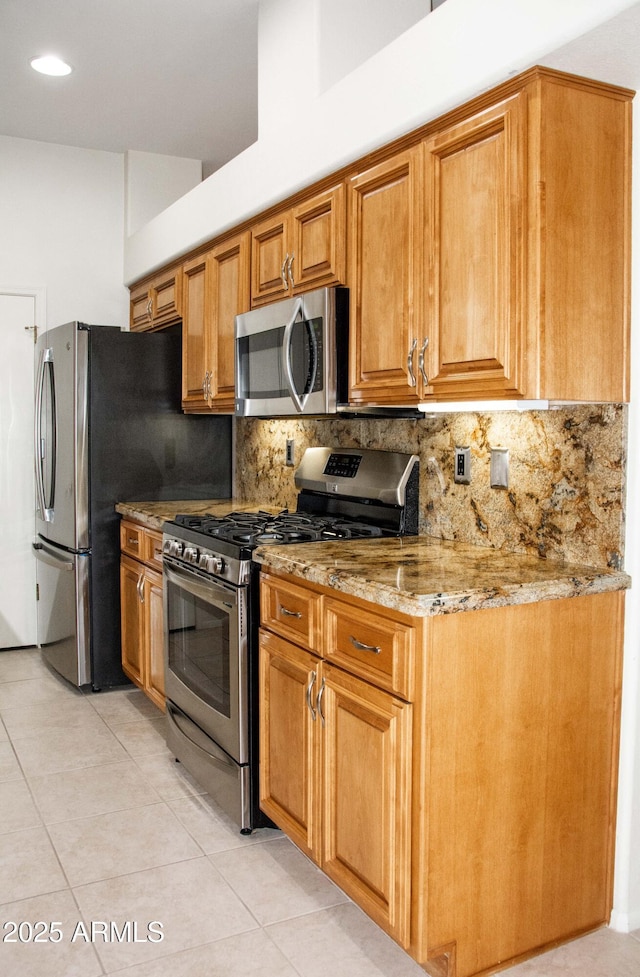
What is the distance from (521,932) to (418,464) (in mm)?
1429

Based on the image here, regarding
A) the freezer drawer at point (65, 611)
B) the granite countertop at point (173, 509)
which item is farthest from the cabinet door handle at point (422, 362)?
the freezer drawer at point (65, 611)

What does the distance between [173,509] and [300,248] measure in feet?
4.36

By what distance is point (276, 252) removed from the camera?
3.02 m

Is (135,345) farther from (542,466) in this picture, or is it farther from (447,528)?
(542,466)

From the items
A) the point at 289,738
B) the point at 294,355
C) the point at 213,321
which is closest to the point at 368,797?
the point at 289,738

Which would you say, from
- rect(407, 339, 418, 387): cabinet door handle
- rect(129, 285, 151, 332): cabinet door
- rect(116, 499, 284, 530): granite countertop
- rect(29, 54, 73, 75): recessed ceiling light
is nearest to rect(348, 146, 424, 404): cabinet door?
rect(407, 339, 418, 387): cabinet door handle

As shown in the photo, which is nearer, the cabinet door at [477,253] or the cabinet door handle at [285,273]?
the cabinet door at [477,253]

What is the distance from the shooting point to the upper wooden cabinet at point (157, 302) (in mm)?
3969

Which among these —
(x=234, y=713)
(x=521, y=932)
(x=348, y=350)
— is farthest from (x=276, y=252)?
(x=521, y=932)

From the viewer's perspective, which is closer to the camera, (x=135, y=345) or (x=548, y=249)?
(x=548, y=249)

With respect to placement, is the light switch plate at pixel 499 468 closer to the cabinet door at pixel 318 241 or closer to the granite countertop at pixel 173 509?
the cabinet door at pixel 318 241

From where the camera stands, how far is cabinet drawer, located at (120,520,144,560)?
3.59 m

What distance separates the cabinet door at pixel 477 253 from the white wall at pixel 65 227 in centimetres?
299

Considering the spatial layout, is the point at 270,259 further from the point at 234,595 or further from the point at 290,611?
the point at 290,611
